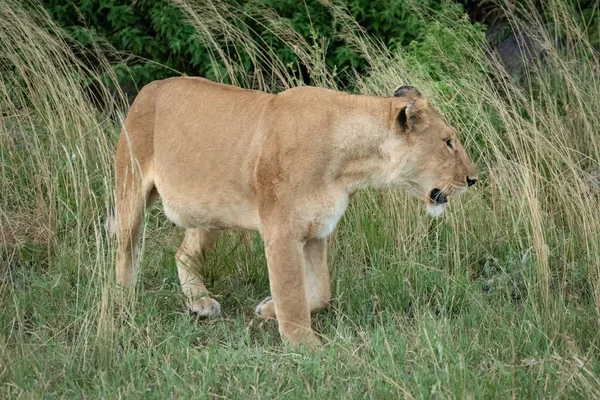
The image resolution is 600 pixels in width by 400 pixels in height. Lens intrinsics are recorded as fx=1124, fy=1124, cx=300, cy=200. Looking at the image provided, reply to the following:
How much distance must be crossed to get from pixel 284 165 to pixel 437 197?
0.82 meters

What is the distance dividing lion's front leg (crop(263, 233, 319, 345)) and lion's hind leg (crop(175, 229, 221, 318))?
557 millimetres

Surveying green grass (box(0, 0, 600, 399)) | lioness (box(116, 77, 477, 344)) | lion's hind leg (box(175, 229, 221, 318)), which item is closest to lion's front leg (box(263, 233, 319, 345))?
lioness (box(116, 77, 477, 344))

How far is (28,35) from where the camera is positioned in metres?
7.75

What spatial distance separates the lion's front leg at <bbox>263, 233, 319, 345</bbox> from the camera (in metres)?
5.31

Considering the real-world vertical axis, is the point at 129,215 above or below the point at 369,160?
below

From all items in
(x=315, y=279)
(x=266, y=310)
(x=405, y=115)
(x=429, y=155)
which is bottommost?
(x=266, y=310)

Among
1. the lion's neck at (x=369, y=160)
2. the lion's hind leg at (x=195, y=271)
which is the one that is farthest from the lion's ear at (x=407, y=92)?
the lion's hind leg at (x=195, y=271)

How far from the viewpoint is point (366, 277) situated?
619 cm

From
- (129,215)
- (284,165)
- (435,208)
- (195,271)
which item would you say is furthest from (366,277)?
(129,215)

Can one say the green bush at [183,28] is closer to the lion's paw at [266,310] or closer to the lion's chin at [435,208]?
the lion's chin at [435,208]

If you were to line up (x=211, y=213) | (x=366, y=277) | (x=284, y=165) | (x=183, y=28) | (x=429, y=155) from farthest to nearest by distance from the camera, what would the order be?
(x=183, y=28), (x=366, y=277), (x=211, y=213), (x=429, y=155), (x=284, y=165)

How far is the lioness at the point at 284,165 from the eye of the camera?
531 cm

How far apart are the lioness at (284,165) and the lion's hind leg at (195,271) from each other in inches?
0.5

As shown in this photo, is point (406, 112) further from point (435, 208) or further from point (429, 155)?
point (435, 208)
